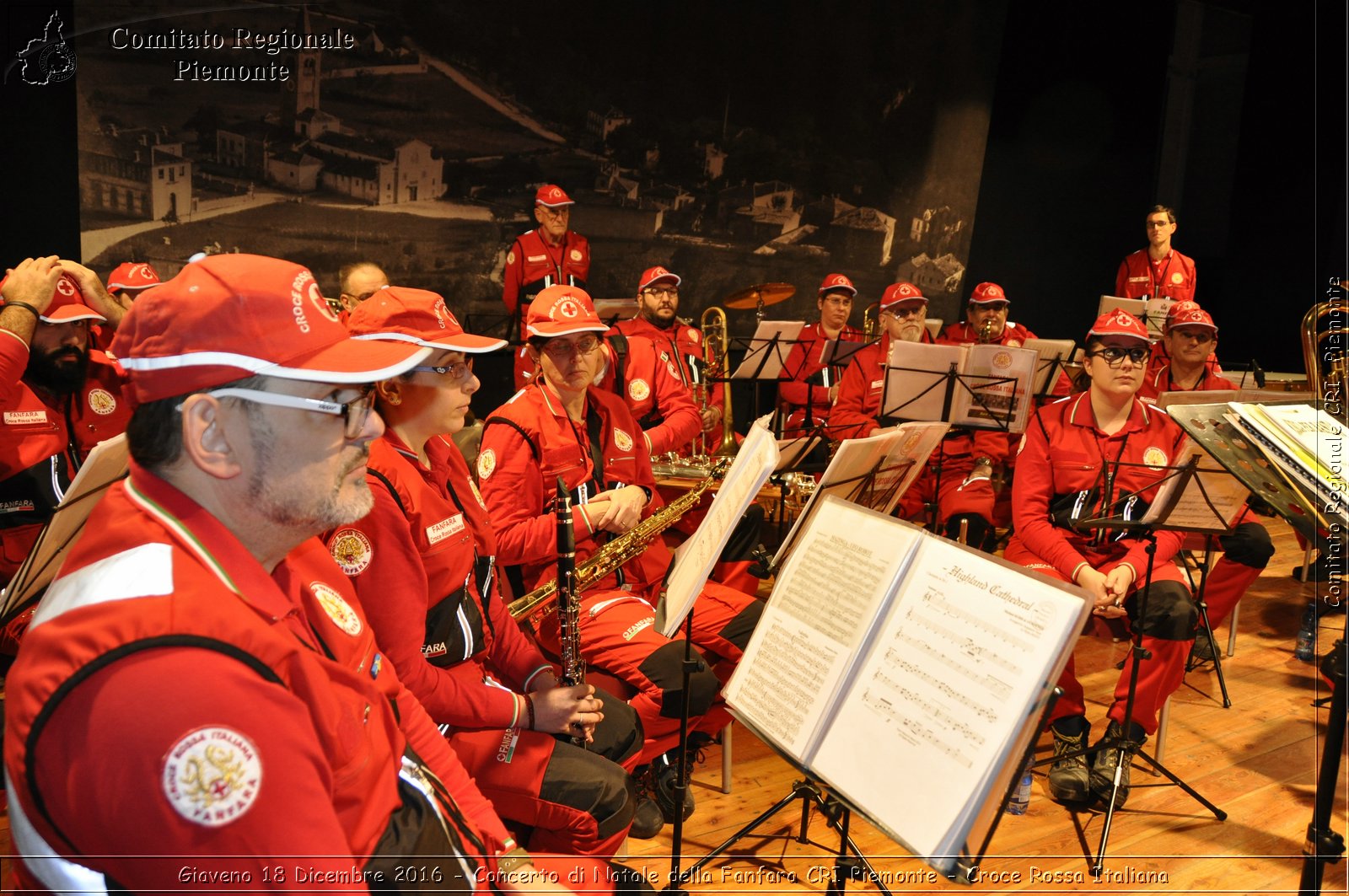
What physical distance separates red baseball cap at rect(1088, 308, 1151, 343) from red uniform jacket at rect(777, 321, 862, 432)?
3.08 metres

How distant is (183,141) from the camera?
7.31 metres

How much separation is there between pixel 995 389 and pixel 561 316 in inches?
121

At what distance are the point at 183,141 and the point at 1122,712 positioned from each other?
750 cm

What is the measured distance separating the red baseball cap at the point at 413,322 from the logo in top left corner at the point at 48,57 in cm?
505

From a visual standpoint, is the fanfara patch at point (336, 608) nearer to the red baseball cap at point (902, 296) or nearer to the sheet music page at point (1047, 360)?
the sheet music page at point (1047, 360)

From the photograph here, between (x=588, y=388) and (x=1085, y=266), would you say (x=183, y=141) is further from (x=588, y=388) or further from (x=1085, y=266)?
(x=1085, y=266)

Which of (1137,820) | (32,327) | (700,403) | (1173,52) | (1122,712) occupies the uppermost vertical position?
(1173,52)

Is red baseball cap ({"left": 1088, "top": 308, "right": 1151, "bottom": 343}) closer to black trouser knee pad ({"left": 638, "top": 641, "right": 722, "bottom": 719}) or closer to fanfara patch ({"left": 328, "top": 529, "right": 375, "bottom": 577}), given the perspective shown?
black trouser knee pad ({"left": 638, "top": 641, "right": 722, "bottom": 719})

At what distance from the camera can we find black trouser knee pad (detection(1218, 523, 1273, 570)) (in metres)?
4.89

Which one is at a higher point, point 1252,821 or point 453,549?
point 453,549

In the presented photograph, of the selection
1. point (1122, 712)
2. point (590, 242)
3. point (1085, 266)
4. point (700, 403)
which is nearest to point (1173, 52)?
point (1085, 266)

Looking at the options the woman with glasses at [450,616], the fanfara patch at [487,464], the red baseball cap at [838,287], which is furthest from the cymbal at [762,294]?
the woman with glasses at [450,616]

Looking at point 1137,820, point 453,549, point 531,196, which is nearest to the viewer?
point 453,549

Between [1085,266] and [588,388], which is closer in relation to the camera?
[588,388]
